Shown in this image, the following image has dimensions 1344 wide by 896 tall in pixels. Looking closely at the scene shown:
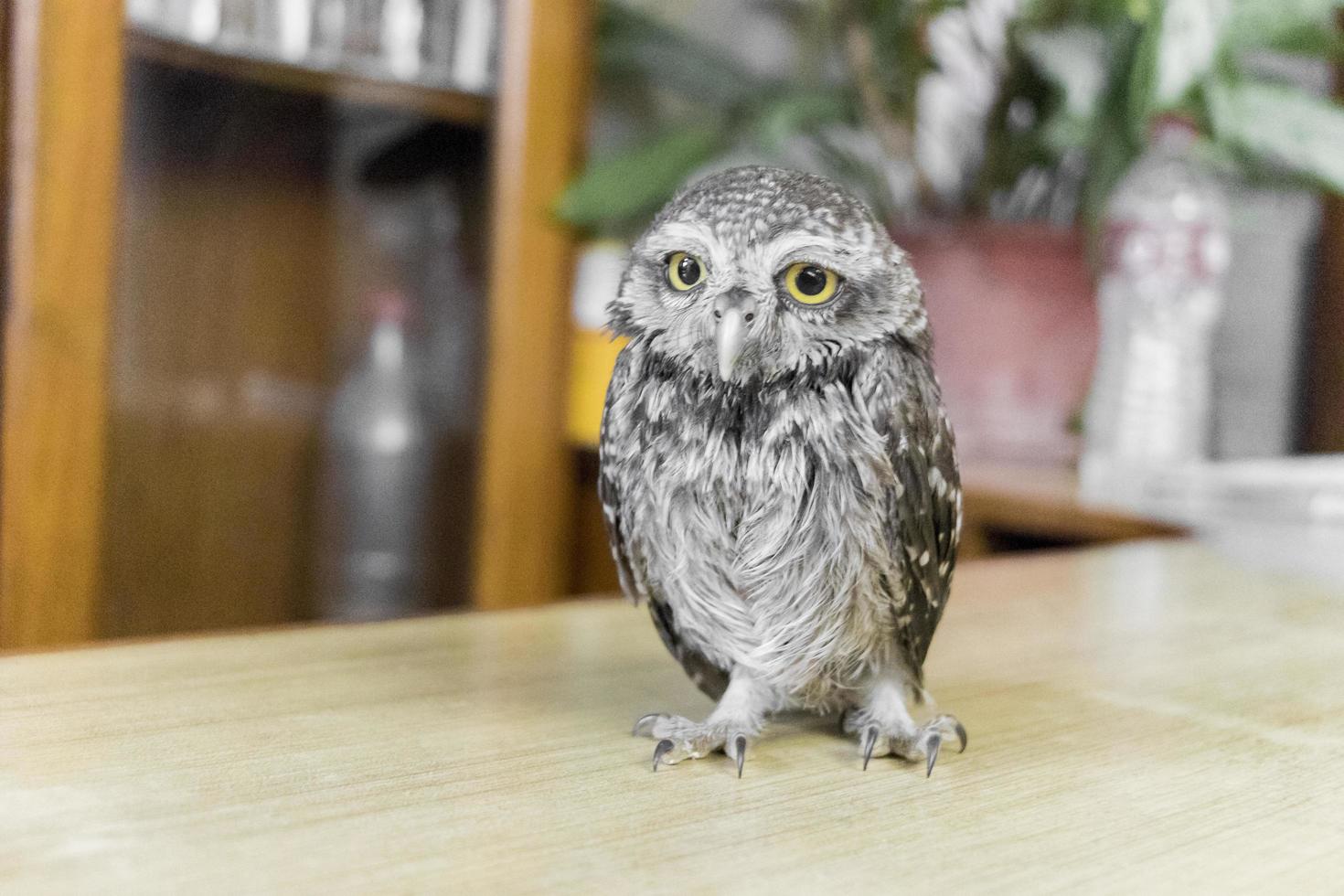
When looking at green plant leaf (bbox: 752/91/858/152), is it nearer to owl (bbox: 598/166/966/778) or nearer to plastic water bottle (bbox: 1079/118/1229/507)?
plastic water bottle (bbox: 1079/118/1229/507)

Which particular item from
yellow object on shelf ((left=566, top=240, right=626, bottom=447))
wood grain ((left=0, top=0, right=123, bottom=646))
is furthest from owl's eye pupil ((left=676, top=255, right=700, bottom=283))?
yellow object on shelf ((left=566, top=240, right=626, bottom=447))

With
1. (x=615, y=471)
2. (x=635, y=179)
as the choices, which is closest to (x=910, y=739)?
(x=615, y=471)

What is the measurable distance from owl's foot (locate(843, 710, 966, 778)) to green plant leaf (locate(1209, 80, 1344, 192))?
49.6 inches

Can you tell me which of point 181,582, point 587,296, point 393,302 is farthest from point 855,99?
point 181,582

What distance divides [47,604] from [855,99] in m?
1.53

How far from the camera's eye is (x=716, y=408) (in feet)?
2.29

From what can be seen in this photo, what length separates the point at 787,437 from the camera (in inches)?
27.0

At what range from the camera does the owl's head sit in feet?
2.19

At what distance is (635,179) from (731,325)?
125 cm

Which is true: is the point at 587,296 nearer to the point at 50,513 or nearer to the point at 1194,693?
the point at 50,513

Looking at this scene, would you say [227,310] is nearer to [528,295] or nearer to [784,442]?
[528,295]

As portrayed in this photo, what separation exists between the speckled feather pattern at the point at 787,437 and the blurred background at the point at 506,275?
3.30 ft

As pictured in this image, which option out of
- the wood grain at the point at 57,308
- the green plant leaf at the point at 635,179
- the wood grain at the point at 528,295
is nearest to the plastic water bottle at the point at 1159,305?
the green plant leaf at the point at 635,179

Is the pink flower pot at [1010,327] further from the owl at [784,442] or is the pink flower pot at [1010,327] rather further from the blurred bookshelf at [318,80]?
the owl at [784,442]
